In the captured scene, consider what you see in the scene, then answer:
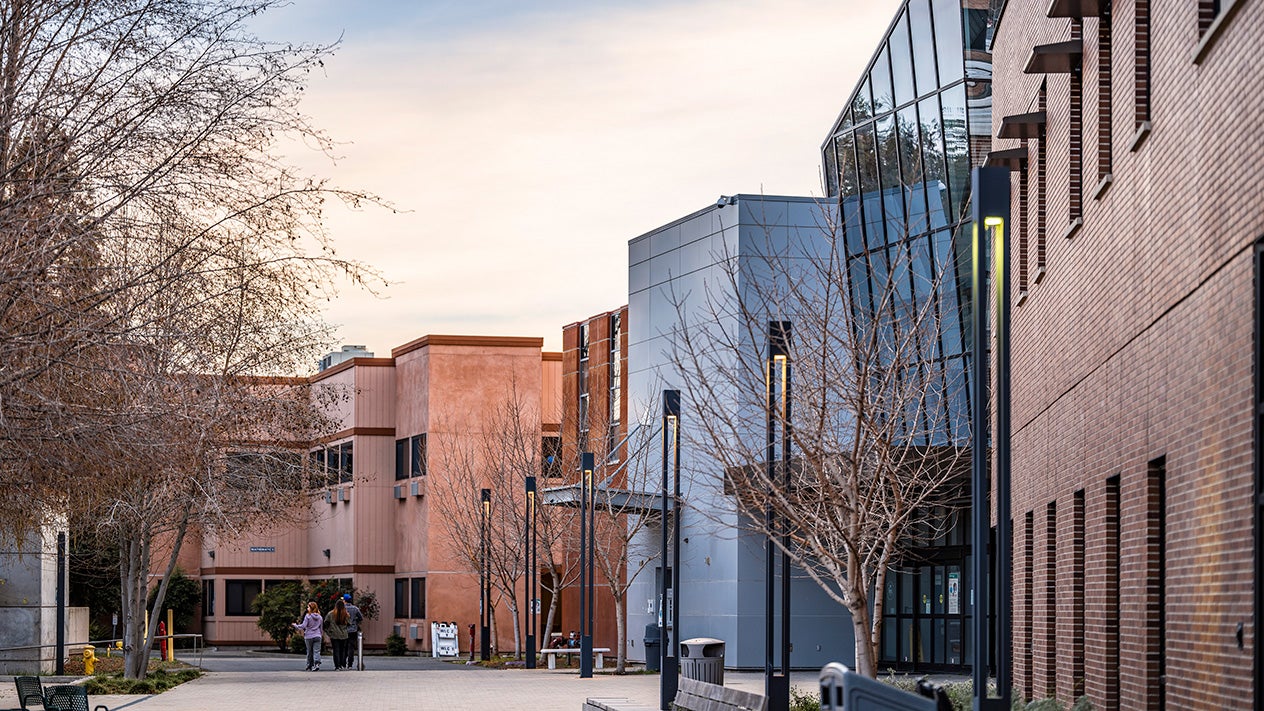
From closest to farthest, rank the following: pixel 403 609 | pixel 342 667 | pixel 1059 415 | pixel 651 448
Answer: pixel 1059 415, pixel 342 667, pixel 651 448, pixel 403 609

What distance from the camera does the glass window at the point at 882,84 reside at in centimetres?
3916

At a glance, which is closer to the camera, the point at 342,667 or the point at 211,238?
the point at 211,238

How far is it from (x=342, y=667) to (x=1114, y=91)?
3066 cm

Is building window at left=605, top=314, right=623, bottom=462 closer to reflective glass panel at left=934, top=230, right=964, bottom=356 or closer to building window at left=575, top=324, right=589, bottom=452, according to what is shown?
building window at left=575, top=324, right=589, bottom=452

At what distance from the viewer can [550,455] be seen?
60281 mm

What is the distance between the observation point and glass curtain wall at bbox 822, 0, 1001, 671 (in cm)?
3466

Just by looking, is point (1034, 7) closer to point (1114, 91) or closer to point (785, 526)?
point (1114, 91)

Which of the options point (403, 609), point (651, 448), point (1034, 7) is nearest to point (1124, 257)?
point (1034, 7)

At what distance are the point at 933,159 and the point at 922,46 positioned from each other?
2.36 meters

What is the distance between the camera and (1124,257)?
1537cm

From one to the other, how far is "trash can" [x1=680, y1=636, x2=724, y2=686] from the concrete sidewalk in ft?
2.85

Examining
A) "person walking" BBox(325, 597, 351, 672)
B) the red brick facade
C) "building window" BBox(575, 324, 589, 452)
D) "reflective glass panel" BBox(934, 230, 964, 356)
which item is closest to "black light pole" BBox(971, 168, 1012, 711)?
the red brick facade

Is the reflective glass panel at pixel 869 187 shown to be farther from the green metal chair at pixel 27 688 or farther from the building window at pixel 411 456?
the building window at pixel 411 456

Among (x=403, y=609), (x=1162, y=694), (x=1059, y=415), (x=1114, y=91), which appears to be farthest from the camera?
(x=403, y=609)
